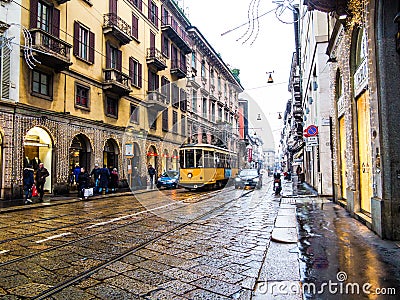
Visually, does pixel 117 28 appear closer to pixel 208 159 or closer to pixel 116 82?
pixel 116 82

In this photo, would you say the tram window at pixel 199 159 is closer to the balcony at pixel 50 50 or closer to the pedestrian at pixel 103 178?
the pedestrian at pixel 103 178

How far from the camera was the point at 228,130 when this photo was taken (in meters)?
43.1

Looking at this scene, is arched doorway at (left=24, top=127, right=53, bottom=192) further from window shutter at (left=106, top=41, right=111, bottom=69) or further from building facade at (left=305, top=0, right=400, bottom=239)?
building facade at (left=305, top=0, right=400, bottom=239)

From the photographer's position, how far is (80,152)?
20812mm

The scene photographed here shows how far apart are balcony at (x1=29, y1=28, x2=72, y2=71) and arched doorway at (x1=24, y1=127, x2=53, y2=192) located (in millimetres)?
3284

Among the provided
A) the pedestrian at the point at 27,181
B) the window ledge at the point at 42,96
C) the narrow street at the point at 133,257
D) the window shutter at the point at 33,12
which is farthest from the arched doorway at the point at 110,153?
the narrow street at the point at 133,257

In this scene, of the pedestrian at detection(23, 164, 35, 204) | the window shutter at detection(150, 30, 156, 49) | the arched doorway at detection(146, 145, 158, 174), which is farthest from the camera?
the window shutter at detection(150, 30, 156, 49)

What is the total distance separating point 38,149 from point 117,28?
951 cm

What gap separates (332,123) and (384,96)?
24.1 ft

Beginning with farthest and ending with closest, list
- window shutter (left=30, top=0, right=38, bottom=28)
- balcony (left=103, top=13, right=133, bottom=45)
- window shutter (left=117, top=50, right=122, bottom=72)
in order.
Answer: window shutter (left=117, top=50, right=122, bottom=72)
balcony (left=103, top=13, right=133, bottom=45)
window shutter (left=30, top=0, right=38, bottom=28)

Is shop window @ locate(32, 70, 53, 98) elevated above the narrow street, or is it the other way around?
shop window @ locate(32, 70, 53, 98)

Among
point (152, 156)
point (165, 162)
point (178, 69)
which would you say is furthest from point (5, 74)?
point (178, 69)

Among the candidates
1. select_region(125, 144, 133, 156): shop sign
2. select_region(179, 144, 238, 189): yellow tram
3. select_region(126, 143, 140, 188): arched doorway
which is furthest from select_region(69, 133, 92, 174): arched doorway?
select_region(179, 144, 238, 189): yellow tram

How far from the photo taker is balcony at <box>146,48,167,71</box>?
27772 millimetres
